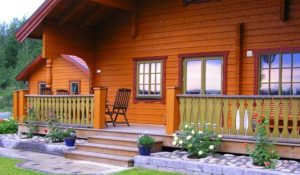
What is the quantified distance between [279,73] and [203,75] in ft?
6.55

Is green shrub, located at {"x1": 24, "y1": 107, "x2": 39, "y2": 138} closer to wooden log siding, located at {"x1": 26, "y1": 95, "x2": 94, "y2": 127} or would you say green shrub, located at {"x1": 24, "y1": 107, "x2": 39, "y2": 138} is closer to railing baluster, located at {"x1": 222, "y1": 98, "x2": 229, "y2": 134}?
wooden log siding, located at {"x1": 26, "y1": 95, "x2": 94, "y2": 127}

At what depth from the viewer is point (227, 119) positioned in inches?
318

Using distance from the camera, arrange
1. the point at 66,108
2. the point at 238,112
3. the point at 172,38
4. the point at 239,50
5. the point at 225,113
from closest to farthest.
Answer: the point at 238,112
the point at 225,113
the point at 239,50
the point at 66,108
the point at 172,38

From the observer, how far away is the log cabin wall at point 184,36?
9688 millimetres

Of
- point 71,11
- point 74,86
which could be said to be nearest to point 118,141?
point 71,11

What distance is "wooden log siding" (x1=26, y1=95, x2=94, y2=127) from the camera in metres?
10.5

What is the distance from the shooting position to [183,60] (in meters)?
11.2

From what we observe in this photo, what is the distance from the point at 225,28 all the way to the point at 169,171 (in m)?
4.29

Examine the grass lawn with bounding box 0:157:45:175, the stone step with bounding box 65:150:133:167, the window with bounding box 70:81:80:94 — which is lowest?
the grass lawn with bounding box 0:157:45:175

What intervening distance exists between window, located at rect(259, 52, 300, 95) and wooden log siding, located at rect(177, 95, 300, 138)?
112cm

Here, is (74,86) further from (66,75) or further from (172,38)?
(172,38)

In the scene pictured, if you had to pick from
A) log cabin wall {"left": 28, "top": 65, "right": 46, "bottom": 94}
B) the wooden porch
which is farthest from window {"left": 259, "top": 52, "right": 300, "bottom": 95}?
log cabin wall {"left": 28, "top": 65, "right": 46, "bottom": 94}

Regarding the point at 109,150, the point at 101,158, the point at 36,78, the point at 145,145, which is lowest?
the point at 101,158

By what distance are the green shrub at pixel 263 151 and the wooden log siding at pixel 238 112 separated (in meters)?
0.29
